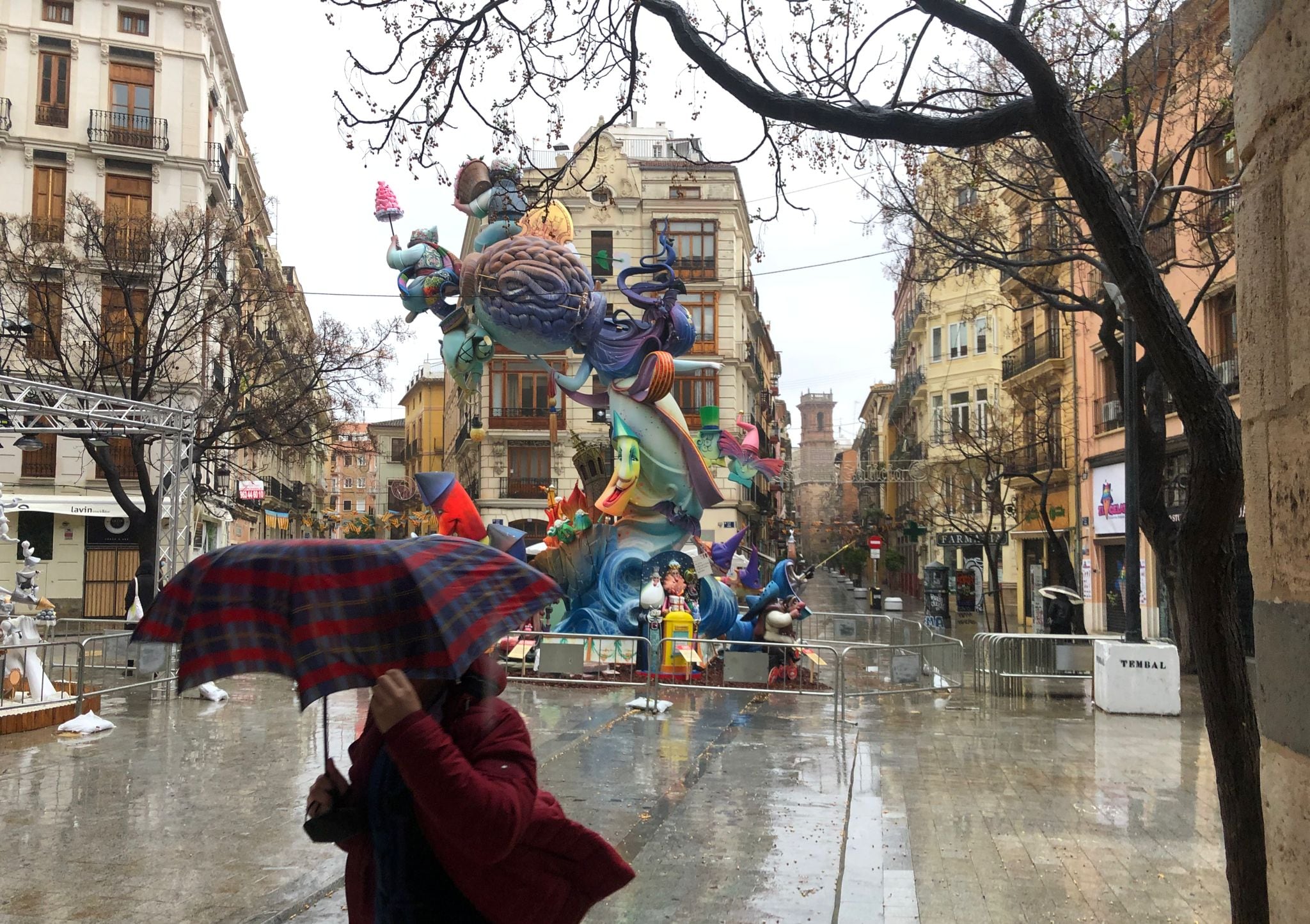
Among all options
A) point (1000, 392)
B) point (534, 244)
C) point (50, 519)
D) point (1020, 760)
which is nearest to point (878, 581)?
point (1000, 392)

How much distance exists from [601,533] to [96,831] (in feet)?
40.2

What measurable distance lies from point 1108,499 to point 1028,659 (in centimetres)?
1309

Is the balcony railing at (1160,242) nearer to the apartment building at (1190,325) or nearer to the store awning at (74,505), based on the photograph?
the apartment building at (1190,325)

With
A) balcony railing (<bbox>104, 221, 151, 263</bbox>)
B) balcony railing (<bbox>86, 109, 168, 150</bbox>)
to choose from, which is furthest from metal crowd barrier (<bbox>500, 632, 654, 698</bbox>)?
balcony railing (<bbox>86, 109, 168, 150</bbox>)

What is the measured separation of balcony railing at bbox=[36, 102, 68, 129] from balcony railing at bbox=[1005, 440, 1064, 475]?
28976 mm

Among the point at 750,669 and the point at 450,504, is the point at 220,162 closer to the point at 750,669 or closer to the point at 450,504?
the point at 450,504

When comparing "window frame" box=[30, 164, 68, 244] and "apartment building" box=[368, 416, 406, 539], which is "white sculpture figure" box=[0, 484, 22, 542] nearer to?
"window frame" box=[30, 164, 68, 244]

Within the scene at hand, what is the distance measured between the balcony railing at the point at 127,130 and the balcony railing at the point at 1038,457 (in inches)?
1049

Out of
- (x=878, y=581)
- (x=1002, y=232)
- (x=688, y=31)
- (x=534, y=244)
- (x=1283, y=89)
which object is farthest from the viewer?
(x=878, y=581)

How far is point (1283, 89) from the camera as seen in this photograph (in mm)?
2516

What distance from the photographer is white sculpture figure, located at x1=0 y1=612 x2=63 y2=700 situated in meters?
12.6

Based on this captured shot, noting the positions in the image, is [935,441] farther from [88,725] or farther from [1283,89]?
[1283,89]

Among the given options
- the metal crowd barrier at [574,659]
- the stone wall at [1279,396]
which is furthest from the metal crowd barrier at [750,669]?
the stone wall at [1279,396]

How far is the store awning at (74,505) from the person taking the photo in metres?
31.2
